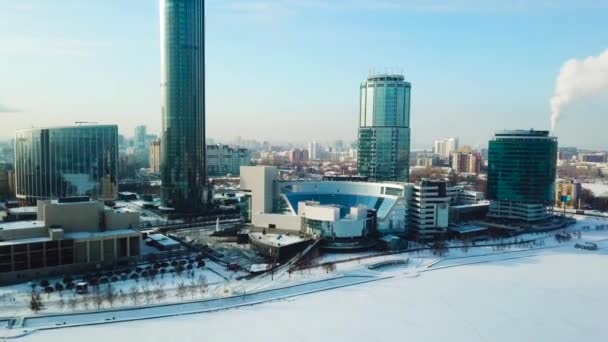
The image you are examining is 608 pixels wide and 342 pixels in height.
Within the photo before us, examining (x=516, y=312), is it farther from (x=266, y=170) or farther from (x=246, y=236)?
(x=266, y=170)

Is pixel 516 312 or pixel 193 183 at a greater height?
pixel 193 183

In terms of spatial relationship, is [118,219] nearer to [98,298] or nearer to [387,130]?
[98,298]

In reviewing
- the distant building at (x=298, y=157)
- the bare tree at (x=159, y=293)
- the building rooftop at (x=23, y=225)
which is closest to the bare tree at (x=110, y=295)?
the bare tree at (x=159, y=293)

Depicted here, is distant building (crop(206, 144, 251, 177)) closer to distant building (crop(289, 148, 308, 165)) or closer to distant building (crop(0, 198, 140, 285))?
distant building (crop(289, 148, 308, 165))

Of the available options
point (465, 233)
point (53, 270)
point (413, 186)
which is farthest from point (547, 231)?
Result: point (53, 270)

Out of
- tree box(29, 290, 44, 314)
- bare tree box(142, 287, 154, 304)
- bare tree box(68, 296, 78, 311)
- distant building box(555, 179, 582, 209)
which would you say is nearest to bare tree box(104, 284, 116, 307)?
bare tree box(68, 296, 78, 311)
